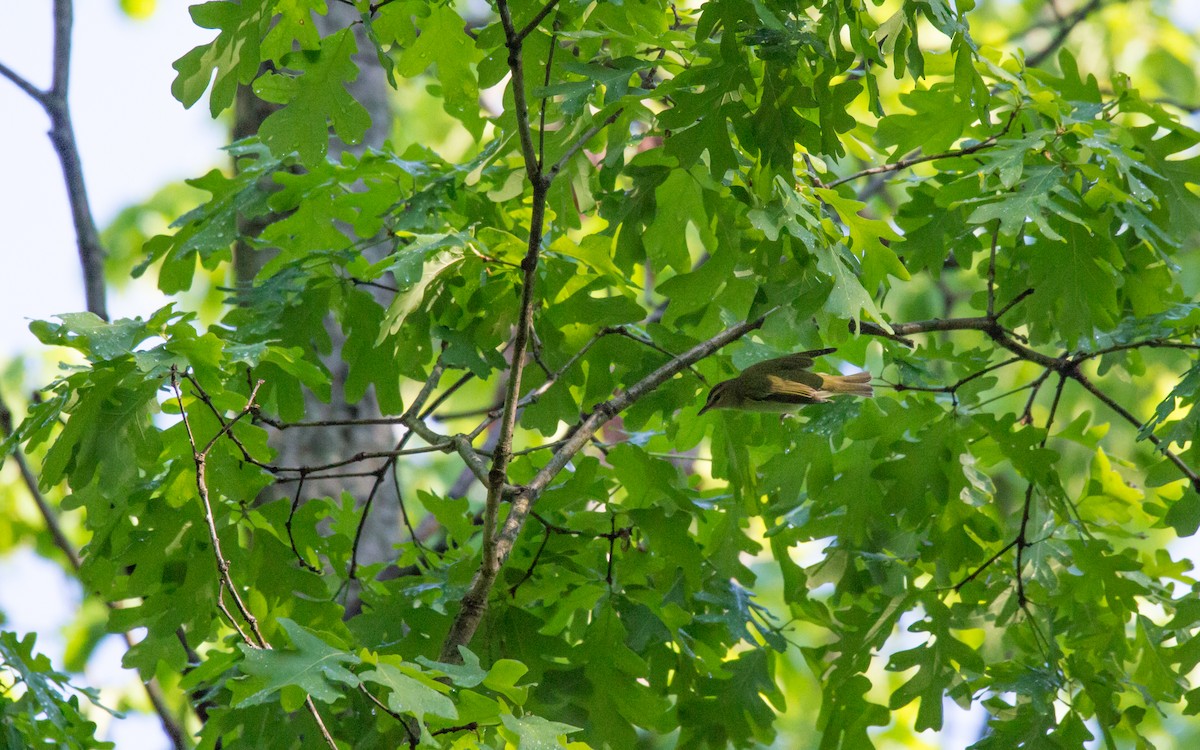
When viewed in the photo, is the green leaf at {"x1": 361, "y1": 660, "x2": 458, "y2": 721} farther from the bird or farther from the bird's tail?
the bird's tail

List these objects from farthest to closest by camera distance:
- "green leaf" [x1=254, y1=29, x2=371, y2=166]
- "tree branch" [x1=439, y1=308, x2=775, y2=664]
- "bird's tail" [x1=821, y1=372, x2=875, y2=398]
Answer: "bird's tail" [x1=821, y1=372, x2=875, y2=398] < "green leaf" [x1=254, y1=29, x2=371, y2=166] < "tree branch" [x1=439, y1=308, x2=775, y2=664]

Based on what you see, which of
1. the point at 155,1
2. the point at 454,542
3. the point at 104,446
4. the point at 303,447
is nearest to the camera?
the point at 104,446

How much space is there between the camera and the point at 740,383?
2.20 metres

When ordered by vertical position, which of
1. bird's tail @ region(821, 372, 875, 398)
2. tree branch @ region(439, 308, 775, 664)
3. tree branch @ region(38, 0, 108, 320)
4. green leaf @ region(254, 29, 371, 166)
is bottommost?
tree branch @ region(439, 308, 775, 664)

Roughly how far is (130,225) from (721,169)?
6520 millimetres

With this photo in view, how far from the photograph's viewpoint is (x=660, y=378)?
2105 mm

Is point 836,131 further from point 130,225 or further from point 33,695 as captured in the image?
point 130,225

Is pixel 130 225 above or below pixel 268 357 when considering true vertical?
above

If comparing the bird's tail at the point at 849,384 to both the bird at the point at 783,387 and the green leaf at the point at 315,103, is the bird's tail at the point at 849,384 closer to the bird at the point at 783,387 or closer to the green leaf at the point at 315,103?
the bird at the point at 783,387

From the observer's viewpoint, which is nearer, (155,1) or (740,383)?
(740,383)

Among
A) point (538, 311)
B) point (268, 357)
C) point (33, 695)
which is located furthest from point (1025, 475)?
point (33, 695)

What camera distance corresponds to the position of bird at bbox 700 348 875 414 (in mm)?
2135

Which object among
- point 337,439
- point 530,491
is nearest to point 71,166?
point 337,439

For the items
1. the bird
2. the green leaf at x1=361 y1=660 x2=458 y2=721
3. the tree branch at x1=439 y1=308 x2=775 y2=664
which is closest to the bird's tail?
the bird
